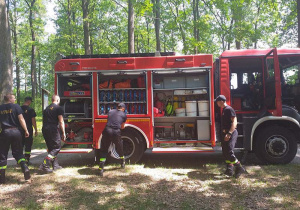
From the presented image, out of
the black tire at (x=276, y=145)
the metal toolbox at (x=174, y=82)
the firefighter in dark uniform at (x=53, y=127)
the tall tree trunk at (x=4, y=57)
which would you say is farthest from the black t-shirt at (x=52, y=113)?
the black tire at (x=276, y=145)

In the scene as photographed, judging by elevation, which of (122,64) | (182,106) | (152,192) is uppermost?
(122,64)

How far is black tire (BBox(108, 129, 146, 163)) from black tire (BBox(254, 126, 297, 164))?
2.96m

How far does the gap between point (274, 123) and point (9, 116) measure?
6.21 metres

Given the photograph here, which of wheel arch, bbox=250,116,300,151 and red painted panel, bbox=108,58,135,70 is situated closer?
wheel arch, bbox=250,116,300,151

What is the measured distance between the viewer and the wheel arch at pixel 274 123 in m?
5.77

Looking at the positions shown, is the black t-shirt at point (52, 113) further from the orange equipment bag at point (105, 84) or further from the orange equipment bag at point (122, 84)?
the orange equipment bag at point (122, 84)

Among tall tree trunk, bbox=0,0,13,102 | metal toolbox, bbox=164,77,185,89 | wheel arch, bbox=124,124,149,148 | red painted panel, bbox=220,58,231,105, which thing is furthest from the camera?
tall tree trunk, bbox=0,0,13,102

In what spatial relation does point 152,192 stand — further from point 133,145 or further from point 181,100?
point 181,100

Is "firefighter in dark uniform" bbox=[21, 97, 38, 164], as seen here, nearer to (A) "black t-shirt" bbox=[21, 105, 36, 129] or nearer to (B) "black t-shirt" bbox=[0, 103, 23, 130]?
(A) "black t-shirt" bbox=[21, 105, 36, 129]

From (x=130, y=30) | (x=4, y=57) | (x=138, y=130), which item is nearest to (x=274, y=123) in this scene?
(x=138, y=130)

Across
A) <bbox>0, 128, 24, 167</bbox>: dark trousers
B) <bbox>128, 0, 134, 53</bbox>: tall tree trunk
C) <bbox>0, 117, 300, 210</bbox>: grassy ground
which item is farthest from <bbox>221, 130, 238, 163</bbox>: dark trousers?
<bbox>128, 0, 134, 53</bbox>: tall tree trunk

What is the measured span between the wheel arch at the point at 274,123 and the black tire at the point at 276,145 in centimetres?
11

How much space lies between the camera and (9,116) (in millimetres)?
5098

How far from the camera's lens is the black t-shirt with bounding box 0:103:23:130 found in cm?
507
